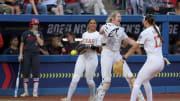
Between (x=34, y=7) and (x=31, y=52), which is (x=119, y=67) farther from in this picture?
(x=34, y=7)

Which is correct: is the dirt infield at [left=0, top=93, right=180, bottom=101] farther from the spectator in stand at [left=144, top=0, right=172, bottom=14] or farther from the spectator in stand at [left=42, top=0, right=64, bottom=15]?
the spectator in stand at [left=144, top=0, right=172, bottom=14]

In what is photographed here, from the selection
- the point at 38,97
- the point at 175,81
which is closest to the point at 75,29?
the point at 38,97

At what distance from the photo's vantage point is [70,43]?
12.3 meters

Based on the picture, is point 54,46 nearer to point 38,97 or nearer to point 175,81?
point 38,97

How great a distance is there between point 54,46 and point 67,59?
706 millimetres

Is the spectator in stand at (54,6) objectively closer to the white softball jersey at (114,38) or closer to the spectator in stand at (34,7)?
the spectator in stand at (34,7)

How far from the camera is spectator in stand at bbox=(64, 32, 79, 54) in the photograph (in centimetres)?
1230

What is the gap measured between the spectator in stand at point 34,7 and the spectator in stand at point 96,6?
146 cm

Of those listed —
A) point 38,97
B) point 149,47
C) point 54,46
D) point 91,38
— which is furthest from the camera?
point 54,46

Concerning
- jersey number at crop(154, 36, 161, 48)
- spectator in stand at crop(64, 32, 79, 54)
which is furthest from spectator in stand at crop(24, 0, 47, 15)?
jersey number at crop(154, 36, 161, 48)

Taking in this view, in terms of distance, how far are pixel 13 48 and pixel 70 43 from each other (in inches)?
67.5

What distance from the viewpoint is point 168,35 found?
12.5m

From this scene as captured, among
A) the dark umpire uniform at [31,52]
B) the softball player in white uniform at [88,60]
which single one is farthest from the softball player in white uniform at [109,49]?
the dark umpire uniform at [31,52]

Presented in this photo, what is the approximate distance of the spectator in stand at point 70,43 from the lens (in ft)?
40.3
